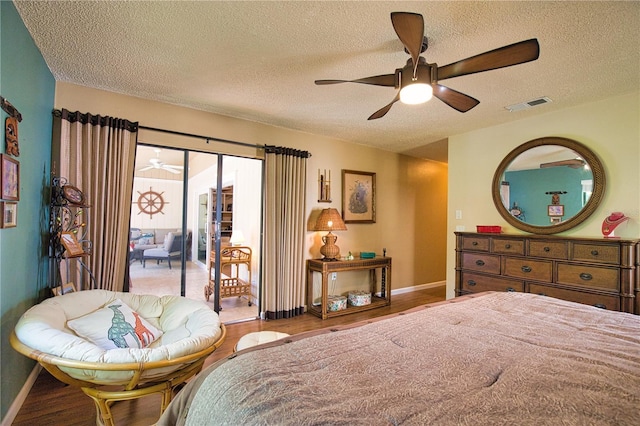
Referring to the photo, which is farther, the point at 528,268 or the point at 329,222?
the point at 329,222

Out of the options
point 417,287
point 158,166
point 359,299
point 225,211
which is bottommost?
point 417,287

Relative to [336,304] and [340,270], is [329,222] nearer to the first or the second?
[340,270]

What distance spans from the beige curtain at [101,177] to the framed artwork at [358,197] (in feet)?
9.25

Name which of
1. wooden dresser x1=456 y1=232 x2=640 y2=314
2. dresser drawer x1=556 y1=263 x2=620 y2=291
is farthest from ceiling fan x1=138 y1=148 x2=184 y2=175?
dresser drawer x1=556 y1=263 x2=620 y2=291

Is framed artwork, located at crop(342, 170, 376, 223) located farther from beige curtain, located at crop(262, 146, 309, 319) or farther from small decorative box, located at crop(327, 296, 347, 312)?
small decorative box, located at crop(327, 296, 347, 312)

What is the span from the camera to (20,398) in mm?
1949

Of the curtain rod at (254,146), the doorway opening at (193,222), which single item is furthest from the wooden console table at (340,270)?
the curtain rod at (254,146)

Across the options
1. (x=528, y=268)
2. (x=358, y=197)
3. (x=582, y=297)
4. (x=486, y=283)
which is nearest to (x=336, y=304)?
(x=358, y=197)

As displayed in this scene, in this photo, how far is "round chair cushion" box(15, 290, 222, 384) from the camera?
144 cm

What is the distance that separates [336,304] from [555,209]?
109 inches

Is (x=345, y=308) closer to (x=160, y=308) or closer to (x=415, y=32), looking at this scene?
(x=160, y=308)

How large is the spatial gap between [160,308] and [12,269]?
35.1 inches

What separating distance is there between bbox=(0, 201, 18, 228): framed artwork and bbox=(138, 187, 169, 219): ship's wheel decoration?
138cm

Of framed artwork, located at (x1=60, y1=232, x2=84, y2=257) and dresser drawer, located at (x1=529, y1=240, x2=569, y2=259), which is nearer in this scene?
framed artwork, located at (x1=60, y1=232, x2=84, y2=257)
